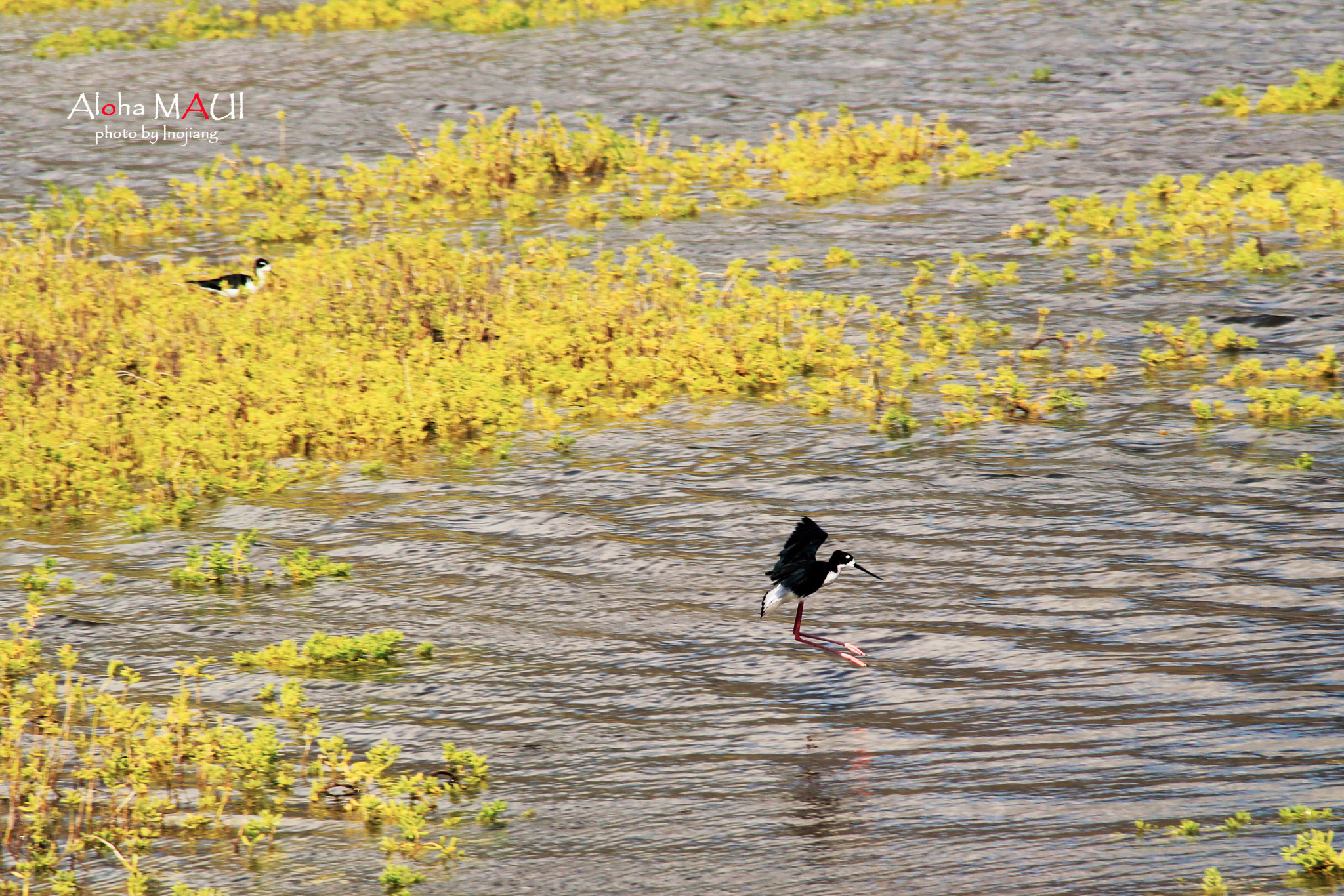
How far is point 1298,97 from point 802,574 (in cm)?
1331

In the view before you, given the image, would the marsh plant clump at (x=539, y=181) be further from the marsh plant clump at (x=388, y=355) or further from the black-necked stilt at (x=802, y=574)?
the black-necked stilt at (x=802, y=574)

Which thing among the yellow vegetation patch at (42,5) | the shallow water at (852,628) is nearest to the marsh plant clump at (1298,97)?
the shallow water at (852,628)

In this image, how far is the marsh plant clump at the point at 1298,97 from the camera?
58.0 feet

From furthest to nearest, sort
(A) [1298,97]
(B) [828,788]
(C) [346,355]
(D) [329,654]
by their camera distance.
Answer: (A) [1298,97] < (C) [346,355] < (D) [329,654] < (B) [828,788]

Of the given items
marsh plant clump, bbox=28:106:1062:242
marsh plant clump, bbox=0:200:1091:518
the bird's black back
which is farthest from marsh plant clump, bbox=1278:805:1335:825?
marsh plant clump, bbox=28:106:1062:242

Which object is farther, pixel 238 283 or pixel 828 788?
pixel 238 283

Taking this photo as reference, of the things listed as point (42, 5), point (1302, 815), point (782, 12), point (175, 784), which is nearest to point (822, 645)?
point (1302, 815)

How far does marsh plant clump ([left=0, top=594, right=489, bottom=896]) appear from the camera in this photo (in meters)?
6.07

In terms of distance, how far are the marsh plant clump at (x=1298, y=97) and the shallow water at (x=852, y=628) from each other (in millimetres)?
5311

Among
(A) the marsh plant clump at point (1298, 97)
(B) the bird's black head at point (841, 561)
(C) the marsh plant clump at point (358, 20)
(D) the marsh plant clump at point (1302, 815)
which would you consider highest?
(C) the marsh plant clump at point (358, 20)

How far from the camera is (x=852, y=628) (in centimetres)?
779

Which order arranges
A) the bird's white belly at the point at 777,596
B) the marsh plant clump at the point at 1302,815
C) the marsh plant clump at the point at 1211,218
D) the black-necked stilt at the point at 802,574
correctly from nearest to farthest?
1. the marsh plant clump at the point at 1302,815
2. the black-necked stilt at the point at 802,574
3. the bird's white belly at the point at 777,596
4. the marsh plant clump at the point at 1211,218

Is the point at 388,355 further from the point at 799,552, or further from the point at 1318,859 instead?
the point at 1318,859

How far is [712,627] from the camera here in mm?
7926
